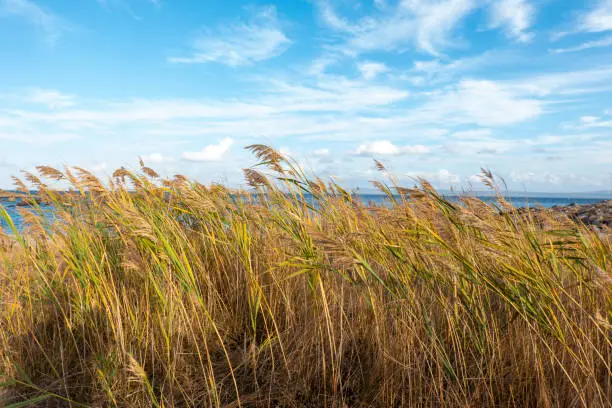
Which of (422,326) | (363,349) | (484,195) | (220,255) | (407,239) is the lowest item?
(363,349)

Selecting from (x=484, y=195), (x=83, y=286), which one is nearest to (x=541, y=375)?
(x=484, y=195)

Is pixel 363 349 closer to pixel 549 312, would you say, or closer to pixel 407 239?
pixel 407 239

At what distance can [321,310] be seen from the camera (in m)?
2.77

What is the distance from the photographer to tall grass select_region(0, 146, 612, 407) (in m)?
2.26

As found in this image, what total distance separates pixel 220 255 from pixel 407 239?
1681 mm

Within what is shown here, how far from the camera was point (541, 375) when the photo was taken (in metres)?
2.13

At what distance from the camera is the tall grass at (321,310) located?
226 cm

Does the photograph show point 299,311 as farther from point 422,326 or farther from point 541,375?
point 541,375

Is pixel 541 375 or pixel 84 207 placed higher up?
pixel 84 207

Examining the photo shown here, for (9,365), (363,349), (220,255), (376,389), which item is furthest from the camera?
(220,255)

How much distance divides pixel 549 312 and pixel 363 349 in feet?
3.73

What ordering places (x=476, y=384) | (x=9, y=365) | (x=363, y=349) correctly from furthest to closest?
1. (x=9, y=365)
2. (x=363, y=349)
3. (x=476, y=384)

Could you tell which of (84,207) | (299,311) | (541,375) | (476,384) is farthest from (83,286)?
(541,375)

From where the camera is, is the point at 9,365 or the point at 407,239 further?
the point at 9,365
